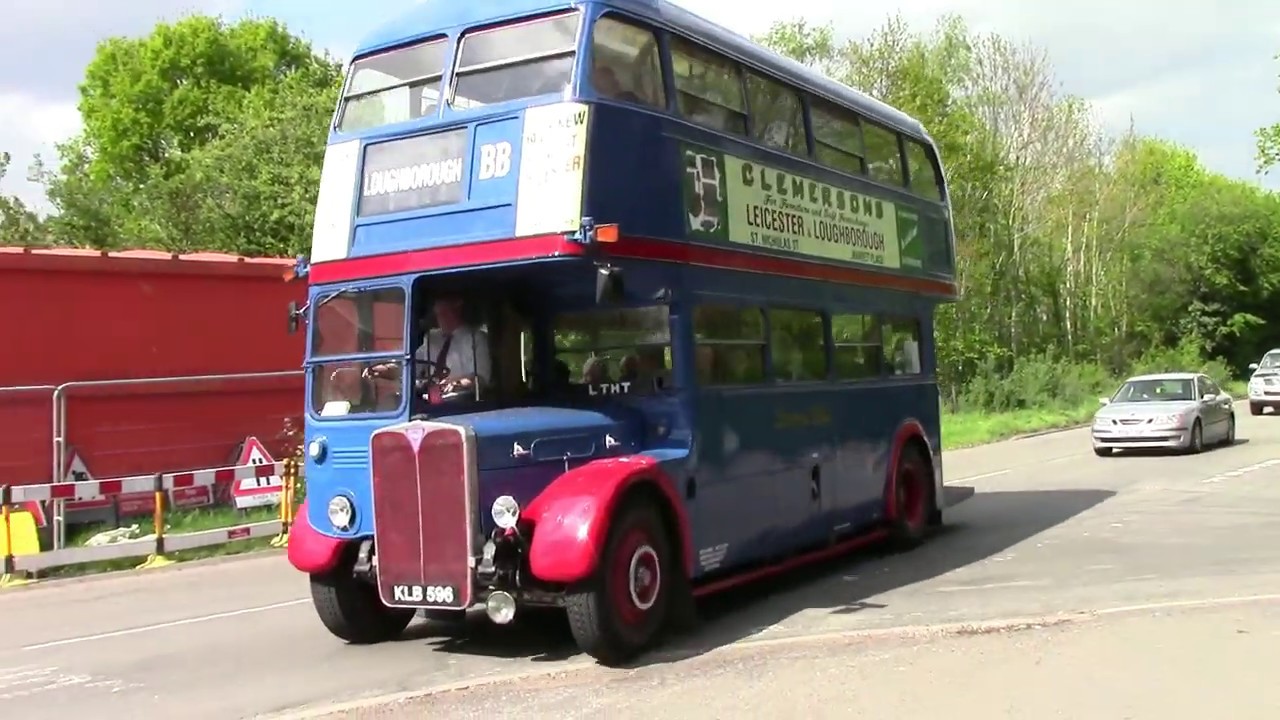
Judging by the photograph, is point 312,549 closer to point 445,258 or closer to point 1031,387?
point 445,258

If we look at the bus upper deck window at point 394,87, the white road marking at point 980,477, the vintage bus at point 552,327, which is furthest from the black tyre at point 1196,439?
the bus upper deck window at point 394,87

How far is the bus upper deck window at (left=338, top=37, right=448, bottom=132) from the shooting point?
28.9 feet

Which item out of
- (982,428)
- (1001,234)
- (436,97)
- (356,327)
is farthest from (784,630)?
(1001,234)

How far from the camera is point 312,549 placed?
8.53 meters

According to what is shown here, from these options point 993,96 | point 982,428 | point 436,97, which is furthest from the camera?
point 993,96

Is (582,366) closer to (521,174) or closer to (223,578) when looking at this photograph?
(521,174)

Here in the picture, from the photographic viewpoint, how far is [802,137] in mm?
11055

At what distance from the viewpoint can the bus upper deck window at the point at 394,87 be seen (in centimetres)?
880

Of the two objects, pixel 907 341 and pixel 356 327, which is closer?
pixel 356 327

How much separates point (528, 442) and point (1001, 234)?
38.6m

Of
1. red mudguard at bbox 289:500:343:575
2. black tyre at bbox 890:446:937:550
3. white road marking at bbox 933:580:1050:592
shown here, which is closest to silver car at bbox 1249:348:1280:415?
black tyre at bbox 890:446:937:550

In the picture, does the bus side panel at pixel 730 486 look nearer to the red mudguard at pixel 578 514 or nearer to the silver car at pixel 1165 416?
the red mudguard at pixel 578 514

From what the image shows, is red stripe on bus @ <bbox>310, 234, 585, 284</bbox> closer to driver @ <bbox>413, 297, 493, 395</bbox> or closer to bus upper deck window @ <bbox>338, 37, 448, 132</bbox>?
driver @ <bbox>413, 297, 493, 395</bbox>

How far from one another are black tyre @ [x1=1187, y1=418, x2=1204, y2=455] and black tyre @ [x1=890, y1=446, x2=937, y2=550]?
10945 millimetres
